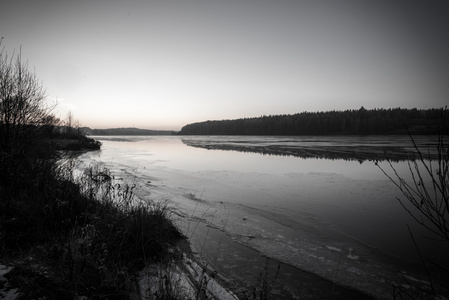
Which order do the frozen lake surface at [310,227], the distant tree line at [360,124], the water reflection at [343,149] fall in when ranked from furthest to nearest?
1. the distant tree line at [360,124]
2. the water reflection at [343,149]
3. the frozen lake surface at [310,227]

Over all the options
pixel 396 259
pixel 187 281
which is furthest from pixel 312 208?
pixel 187 281

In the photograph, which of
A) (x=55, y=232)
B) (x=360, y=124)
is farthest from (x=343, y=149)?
(x=360, y=124)

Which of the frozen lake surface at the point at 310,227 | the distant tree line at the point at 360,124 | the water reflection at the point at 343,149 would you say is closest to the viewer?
the frozen lake surface at the point at 310,227

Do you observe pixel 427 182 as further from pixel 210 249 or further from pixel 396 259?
pixel 210 249

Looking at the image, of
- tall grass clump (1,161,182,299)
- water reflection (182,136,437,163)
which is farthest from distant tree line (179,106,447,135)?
tall grass clump (1,161,182,299)

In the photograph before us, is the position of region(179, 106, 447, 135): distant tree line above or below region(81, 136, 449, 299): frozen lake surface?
above

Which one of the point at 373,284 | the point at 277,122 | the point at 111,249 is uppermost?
the point at 277,122

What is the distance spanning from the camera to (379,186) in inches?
388

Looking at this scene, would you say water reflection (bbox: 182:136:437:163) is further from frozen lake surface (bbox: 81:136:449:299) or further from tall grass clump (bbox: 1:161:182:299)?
tall grass clump (bbox: 1:161:182:299)

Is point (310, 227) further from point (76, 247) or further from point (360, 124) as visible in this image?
point (360, 124)

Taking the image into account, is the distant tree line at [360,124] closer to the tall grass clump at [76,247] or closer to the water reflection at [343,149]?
the water reflection at [343,149]

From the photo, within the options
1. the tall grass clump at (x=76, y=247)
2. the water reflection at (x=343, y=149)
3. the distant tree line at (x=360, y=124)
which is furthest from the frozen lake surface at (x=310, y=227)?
the distant tree line at (x=360, y=124)

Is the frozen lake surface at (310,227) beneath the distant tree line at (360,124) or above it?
beneath

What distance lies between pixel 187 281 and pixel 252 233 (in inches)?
96.7
